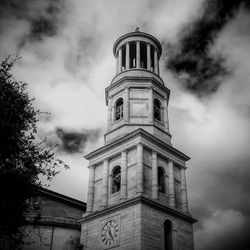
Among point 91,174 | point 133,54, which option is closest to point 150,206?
point 91,174

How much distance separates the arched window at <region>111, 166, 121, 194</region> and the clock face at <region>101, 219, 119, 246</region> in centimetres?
296

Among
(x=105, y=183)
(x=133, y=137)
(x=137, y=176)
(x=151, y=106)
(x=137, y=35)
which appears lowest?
(x=137, y=176)

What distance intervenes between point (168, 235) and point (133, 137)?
7.94 m

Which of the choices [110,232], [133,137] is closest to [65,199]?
[110,232]

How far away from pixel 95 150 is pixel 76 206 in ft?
24.0

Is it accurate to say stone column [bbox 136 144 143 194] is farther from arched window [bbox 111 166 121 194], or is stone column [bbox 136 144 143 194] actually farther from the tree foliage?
the tree foliage

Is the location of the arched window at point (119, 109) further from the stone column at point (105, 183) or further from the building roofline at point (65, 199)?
the building roofline at point (65, 199)

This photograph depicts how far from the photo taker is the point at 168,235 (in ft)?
93.4

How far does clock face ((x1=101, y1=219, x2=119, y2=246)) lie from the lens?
27.3m

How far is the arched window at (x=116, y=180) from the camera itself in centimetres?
3088

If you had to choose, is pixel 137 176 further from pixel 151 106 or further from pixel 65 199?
pixel 65 199

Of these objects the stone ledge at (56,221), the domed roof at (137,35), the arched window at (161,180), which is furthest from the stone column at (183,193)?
the domed roof at (137,35)

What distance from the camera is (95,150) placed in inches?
1293

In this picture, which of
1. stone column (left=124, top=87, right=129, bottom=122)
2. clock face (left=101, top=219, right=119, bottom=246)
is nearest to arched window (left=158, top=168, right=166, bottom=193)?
clock face (left=101, top=219, right=119, bottom=246)
